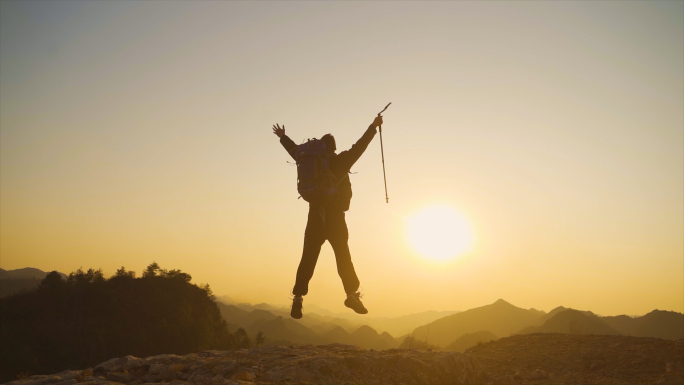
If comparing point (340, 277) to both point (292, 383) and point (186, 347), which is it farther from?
point (186, 347)

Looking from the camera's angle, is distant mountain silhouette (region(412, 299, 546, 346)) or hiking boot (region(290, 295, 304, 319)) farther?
distant mountain silhouette (region(412, 299, 546, 346))

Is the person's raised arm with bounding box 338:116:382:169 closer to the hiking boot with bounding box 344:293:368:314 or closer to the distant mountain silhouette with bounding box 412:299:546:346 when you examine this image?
the hiking boot with bounding box 344:293:368:314

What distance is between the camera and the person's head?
9.46 metres

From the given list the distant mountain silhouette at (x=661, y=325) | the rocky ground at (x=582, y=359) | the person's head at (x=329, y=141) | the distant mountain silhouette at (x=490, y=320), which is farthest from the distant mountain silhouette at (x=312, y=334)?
the person's head at (x=329, y=141)

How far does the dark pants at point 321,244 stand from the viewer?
30.0ft

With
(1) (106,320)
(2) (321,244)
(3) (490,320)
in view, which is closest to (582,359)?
(2) (321,244)

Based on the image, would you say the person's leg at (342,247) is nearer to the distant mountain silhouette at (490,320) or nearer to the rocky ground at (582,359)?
the rocky ground at (582,359)

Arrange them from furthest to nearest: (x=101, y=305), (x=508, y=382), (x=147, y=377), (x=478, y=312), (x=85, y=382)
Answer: (x=478, y=312), (x=101, y=305), (x=508, y=382), (x=147, y=377), (x=85, y=382)

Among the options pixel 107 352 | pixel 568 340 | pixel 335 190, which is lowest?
pixel 107 352

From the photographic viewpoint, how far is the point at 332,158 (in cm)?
916

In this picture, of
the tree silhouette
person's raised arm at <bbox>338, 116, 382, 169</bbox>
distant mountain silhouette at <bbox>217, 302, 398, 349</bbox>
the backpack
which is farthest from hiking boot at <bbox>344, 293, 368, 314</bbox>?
distant mountain silhouette at <bbox>217, 302, 398, 349</bbox>

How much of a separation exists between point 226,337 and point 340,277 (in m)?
48.7

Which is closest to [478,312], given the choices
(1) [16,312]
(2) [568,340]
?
(1) [16,312]

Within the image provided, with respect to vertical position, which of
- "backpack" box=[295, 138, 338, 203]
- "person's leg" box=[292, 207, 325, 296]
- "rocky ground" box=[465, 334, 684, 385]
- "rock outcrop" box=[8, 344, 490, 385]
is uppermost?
"backpack" box=[295, 138, 338, 203]
